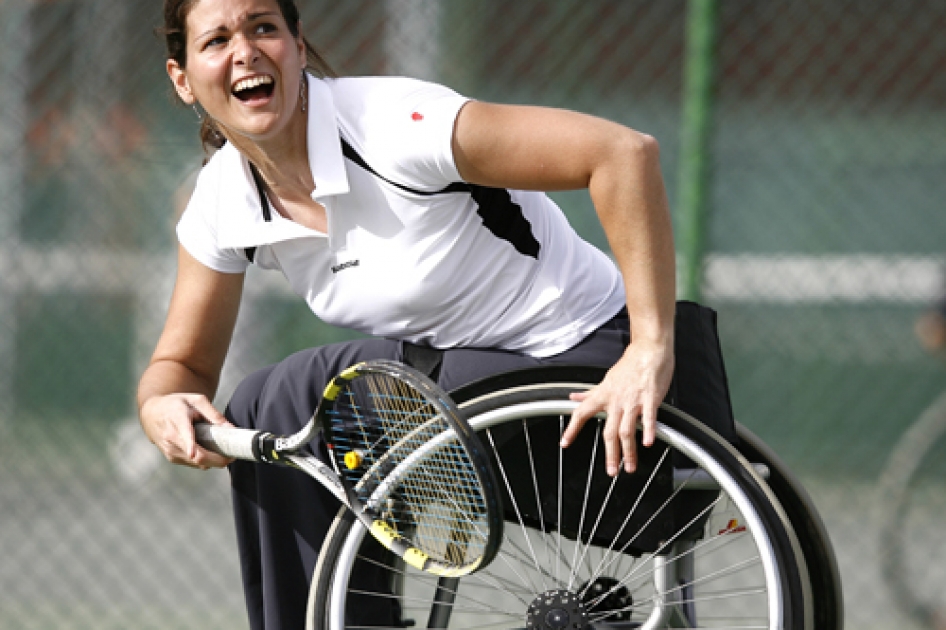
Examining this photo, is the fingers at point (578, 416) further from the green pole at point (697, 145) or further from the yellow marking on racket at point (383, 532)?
the green pole at point (697, 145)

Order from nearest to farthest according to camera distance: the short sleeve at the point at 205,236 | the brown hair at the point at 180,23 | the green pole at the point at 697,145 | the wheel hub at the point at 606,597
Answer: the wheel hub at the point at 606,597
the brown hair at the point at 180,23
the short sleeve at the point at 205,236
the green pole at the point at 697,145

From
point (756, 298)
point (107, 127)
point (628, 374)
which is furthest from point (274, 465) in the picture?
point (756, 298)

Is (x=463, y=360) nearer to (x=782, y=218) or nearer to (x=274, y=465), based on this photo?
(x=274, y=465)

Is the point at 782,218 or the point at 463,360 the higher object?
the point at 782,218

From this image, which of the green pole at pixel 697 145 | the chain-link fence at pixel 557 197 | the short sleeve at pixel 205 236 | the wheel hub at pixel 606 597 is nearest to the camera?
the wheel hub at pixel 606 597

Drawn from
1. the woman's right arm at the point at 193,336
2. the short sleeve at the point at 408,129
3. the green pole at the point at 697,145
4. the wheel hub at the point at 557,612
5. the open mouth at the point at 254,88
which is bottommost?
the wheel hub at the point at 557,612

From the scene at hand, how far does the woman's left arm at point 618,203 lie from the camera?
190 cm

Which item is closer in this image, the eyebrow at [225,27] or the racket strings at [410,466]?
the racket strings at [410,466]

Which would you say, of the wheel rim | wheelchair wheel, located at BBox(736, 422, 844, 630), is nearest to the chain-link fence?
wheelchair wheel, located at BBox(736, 422, 844, 630)

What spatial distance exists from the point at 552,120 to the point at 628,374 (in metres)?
0.41

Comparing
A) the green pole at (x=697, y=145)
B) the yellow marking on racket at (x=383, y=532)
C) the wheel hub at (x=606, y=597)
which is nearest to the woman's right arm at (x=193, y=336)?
the yellow marking on racket at (x=383, y=532)

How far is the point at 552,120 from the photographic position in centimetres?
193

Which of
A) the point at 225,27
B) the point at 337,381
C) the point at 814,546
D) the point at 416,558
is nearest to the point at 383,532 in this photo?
the point at 416,558

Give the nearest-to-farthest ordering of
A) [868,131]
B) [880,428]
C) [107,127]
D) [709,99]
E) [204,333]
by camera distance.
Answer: [204,333] → [709,99] → [107,127] → [868,131] → [880,428]
